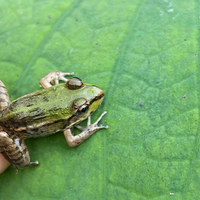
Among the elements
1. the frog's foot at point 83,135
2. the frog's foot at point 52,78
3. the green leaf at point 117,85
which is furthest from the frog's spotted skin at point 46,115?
the frog's foot at point 52,78

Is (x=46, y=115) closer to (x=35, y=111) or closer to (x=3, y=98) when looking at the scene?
(x=35, y=111)

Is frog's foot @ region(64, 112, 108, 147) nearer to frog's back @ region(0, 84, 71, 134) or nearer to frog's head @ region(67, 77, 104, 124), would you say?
frog's head @ region(67, 77, 104, 124)

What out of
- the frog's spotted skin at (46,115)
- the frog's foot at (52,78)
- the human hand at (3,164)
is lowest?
the human hand at (3,164)

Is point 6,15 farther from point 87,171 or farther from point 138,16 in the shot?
point 87,171

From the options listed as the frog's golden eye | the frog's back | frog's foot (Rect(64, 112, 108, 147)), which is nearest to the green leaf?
frog's foot (Rect(64, 112, 108, 147))

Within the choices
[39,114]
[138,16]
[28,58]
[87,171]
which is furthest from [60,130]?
[138,16]

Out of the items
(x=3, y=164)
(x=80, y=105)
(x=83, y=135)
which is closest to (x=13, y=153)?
(x=3, y=164)

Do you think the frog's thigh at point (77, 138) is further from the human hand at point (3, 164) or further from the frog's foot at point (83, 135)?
the human hand at point (3, 164)
